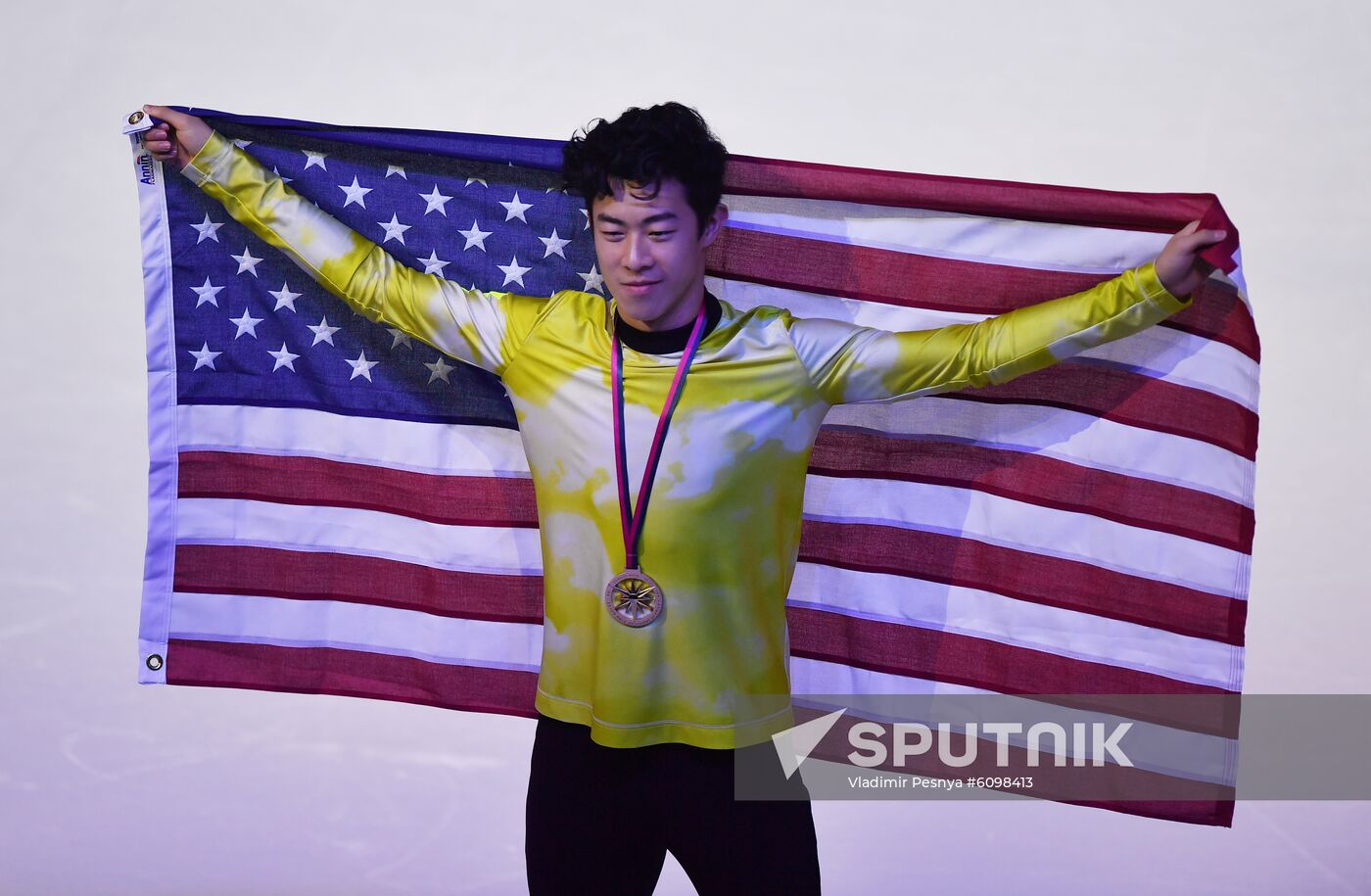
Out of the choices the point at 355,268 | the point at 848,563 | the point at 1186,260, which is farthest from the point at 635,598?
the point at 1186,260

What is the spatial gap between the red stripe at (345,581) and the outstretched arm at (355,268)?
550 millimetres

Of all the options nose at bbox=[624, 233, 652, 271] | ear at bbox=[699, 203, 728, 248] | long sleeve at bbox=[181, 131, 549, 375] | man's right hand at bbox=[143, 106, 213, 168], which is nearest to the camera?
nose at bbox=[624, 233, 652, 271]

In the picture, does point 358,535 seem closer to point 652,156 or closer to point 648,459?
point 648,459

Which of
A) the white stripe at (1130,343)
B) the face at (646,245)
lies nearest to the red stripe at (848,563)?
the white stripe at (1130,343)

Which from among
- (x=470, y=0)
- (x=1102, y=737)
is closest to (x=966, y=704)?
(x=1102, y=737)

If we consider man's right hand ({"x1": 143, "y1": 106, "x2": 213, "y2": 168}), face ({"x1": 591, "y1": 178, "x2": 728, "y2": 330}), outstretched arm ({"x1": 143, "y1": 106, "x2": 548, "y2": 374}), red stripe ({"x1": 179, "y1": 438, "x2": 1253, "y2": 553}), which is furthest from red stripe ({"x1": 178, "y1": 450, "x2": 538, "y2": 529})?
face ({"x1": 591, "y1": 178, "x2": 728, "y2": 330})

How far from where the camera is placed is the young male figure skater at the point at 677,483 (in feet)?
6.78

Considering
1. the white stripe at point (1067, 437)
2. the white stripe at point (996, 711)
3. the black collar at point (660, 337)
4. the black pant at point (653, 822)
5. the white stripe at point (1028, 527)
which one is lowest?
the black pant at point (653, 822)

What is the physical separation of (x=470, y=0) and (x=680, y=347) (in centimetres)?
185

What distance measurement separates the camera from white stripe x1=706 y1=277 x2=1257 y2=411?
94.6 inches

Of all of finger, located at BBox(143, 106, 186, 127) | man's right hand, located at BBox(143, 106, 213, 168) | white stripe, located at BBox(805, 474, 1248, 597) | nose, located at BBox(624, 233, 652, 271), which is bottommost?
white stripe, located at BBox(805, 474, 1248, 597)

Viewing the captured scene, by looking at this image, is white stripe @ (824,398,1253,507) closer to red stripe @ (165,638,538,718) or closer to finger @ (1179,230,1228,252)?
finger @ (1179,230,1228,252)

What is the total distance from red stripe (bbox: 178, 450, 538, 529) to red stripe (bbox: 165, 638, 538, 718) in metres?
0.30

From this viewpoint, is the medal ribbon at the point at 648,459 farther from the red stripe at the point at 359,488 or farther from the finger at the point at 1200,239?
the finger at the point at 1200,239
